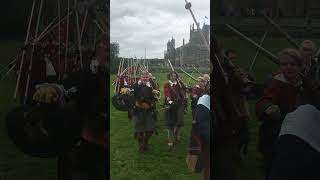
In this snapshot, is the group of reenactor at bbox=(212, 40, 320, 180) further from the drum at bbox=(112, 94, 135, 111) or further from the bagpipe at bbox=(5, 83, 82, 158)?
the bagpipe at bbox=(5, 83, 82, 158)

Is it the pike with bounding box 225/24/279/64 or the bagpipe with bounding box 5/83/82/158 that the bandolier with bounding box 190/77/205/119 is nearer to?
the pike with bounding box 225/24/279/64

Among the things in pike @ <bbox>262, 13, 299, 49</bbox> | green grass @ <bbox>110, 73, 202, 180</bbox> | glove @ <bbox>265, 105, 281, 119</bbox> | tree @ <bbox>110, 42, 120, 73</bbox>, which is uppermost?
pike @ <bbox>262, 13, 299, 49</bbox>

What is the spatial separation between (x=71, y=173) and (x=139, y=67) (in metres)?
1.02

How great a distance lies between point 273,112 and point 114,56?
1342mm

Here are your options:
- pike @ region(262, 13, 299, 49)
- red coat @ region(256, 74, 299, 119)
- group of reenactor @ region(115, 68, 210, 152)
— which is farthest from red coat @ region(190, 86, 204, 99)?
pike @ region(262, 13, 299, 49)

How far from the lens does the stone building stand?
3926 mm

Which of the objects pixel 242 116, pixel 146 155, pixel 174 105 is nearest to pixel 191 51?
pixel 174 105

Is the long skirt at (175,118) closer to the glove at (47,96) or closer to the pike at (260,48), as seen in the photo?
the pike at (260,48)

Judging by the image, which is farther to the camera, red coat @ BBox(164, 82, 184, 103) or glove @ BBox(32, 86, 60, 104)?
red coat @ BBox(164, 82, 184, 103)

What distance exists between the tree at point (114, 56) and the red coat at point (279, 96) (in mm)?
1172

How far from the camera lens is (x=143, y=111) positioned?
157 inches

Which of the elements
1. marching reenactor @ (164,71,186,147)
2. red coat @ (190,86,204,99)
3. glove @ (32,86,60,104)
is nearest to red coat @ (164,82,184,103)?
marching reenactor @ (164,71,186,147)

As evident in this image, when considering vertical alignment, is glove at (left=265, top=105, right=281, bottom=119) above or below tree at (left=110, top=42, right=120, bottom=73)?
below

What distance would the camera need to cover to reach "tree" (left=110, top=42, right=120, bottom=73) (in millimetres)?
3938
